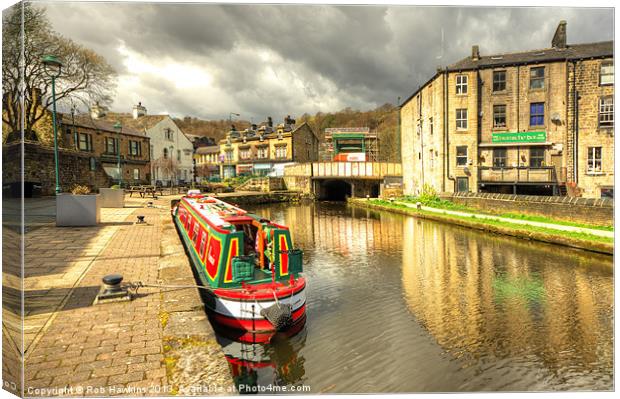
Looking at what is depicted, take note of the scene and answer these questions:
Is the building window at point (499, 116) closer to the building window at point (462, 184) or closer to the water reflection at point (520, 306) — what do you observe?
the building window at point (462, 184)

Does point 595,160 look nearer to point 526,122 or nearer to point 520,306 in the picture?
point 526,122

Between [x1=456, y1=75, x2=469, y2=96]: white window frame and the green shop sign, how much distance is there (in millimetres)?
3843

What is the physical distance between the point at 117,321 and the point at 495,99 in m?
27.5

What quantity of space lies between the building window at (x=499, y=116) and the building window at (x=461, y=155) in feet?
8.80

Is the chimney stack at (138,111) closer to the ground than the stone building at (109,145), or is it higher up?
higher up

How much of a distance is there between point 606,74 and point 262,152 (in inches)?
1554

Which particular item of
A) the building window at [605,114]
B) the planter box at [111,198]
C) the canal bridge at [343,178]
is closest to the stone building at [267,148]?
the canal bridge at [343,178]

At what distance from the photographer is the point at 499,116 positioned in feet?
84.7

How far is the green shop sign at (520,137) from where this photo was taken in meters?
24.2

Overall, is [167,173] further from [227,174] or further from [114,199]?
[114,199]

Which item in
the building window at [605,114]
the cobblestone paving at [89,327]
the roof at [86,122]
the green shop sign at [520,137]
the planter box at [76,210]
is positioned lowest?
the cobblestone paving at [89,327]

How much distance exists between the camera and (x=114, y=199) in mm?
19797

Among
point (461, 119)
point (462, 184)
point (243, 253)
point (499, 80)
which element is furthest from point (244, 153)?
point (243, 253)

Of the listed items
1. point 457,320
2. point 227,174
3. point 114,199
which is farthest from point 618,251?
point 227,174
